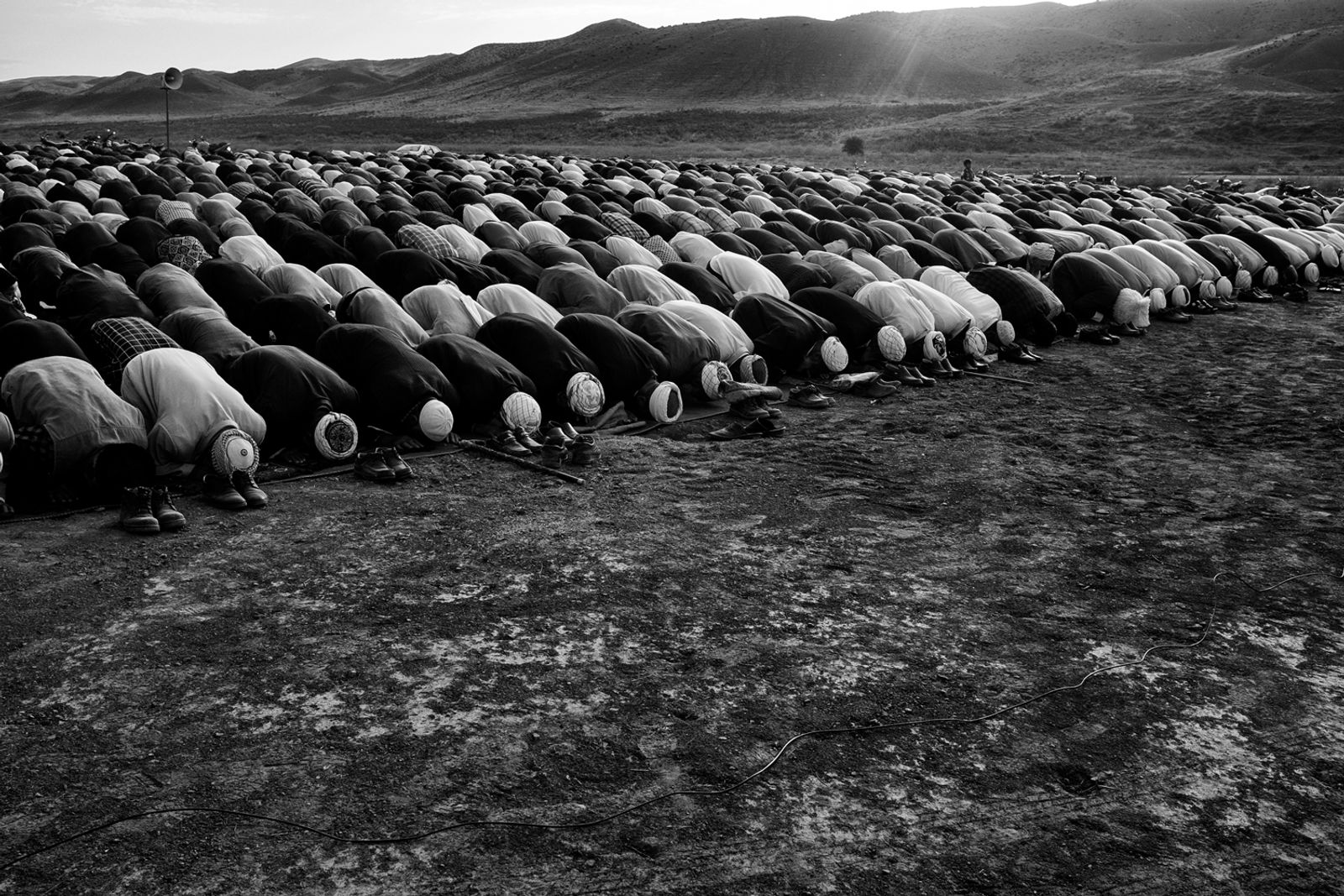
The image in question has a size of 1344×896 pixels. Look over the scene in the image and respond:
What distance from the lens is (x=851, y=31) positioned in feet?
332

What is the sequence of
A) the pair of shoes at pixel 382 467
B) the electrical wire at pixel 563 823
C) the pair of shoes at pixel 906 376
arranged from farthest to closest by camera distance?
1. the pair of shoes at pixel 906 376
2. the pair of shoes at pixel 382 467
3. the electrical wire at pixel 563 823

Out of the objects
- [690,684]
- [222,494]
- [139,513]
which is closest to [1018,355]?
[690,684]

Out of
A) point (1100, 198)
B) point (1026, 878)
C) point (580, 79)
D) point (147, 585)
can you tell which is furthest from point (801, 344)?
point (580, 79)

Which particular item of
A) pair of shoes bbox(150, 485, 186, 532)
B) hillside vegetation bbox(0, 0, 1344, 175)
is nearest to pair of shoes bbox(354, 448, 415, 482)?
pair of shoes bbox(150, 485, 186, 532)

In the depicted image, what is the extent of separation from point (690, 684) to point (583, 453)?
3947 millimetres

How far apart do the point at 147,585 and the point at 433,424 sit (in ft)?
10.7

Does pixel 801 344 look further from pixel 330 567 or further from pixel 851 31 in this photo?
pixel 851 31

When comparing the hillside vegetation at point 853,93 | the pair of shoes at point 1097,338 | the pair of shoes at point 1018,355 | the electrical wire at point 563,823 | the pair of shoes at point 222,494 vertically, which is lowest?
the electrical wire at point 563,823

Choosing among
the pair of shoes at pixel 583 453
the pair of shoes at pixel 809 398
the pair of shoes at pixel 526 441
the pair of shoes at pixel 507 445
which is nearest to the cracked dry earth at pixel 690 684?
the pair of shoes at pixel 583 453

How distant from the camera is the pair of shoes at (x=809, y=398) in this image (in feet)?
39.2

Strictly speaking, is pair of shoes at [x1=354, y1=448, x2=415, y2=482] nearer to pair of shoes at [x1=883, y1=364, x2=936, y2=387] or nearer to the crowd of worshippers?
the crowd of worshippers

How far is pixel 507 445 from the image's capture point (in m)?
9.80

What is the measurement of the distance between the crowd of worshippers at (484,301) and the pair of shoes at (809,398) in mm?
75

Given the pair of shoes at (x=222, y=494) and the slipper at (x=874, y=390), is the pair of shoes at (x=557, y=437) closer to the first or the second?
the pair of shoes at (x=222, y=494)
